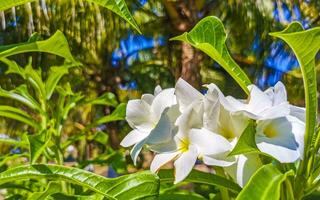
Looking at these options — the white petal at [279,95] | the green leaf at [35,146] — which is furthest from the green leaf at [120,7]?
the green leaf at [35,146]

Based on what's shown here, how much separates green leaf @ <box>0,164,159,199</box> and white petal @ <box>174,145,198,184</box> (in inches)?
0.9

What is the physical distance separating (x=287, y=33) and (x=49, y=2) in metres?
5.47

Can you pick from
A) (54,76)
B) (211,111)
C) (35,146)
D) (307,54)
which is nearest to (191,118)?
(211,111)

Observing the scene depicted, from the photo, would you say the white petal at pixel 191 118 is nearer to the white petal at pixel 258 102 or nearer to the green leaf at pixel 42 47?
the white petal at pixel 258 102

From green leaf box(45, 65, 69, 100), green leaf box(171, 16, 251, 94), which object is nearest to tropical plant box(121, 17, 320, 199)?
green leaf box(171, 16, 251, 94)

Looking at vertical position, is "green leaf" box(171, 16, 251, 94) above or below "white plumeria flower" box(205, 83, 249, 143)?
above

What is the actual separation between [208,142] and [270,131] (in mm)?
69

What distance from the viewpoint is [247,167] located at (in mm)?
586

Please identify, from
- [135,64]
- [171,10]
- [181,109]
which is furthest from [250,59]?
[181,109]

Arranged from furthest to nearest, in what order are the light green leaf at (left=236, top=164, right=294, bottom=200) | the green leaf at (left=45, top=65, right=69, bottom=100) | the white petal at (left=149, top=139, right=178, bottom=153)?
the green leaf at (left=45, top=65, right=69, bottom=100) < the white petal at (left=149, top=139, right=178, bottom=153) < the light green leaf at (left=236, top=164, right=294, bottom=200)

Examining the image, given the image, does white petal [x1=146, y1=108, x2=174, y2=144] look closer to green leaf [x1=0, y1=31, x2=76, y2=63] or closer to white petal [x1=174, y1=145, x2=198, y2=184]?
white petal [x1=174, y1=145, x2=198, y2=184]

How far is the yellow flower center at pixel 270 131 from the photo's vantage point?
58 cm

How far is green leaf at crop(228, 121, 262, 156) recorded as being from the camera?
533 mm

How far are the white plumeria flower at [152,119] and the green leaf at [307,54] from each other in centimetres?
14
